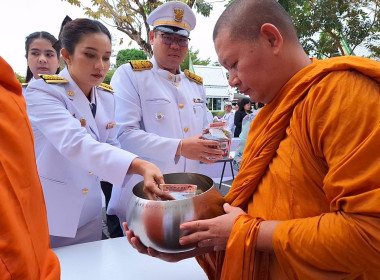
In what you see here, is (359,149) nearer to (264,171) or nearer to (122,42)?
(264,171)

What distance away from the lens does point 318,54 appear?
39.9 ft

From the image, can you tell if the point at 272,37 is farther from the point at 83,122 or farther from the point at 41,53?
the point at 41,53

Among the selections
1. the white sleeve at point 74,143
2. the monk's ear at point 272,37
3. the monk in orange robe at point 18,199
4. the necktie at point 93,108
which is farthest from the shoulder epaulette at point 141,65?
the monk in orange robe at point 18,199

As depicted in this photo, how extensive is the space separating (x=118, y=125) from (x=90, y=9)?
7.92 meters

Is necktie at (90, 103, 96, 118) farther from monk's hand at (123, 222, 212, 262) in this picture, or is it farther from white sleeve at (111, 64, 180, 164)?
monk's hand at (123, 222, 212, 262)

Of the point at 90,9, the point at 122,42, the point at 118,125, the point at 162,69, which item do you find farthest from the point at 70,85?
the point at 90,9

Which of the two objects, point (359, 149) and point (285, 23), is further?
point (285, 23)

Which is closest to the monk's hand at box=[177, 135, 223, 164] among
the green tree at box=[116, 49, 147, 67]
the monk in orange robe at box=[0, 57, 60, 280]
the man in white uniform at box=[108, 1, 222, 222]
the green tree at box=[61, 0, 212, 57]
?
the man in white uniform at box=[108, 1, 222, 222]

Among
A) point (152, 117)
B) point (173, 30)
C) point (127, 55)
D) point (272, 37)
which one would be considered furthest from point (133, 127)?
point (127, 55)

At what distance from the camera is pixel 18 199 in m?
0.65

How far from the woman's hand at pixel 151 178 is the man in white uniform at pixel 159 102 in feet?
1.68

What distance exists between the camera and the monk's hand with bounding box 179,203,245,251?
94cm

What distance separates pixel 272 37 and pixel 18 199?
0.83 m

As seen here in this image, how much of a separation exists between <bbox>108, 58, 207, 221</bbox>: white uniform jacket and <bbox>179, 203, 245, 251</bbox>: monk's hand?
3.67 feet
